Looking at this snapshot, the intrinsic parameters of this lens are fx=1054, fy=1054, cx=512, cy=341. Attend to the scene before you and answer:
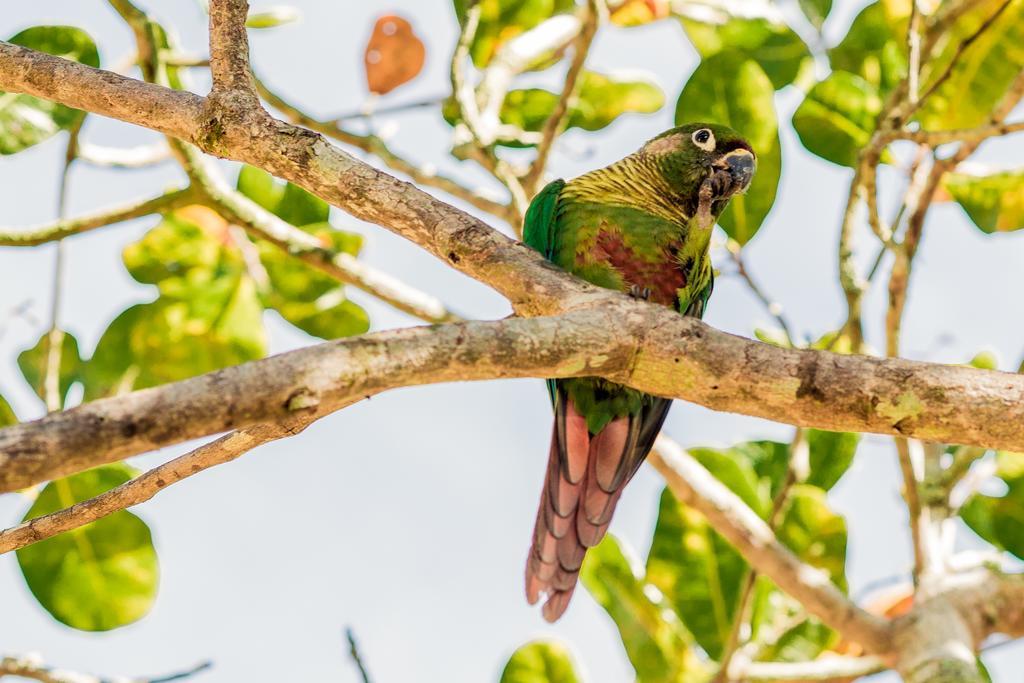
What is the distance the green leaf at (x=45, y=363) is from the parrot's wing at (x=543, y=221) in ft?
4.38

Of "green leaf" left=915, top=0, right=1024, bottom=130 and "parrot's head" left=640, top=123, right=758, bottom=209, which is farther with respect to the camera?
"green leaf" left=915, top=0, right=1024, bottom=130

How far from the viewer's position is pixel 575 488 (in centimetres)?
287

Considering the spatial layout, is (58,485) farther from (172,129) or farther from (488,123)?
(488,123)

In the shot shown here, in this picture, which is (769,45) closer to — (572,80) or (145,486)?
(572,80)

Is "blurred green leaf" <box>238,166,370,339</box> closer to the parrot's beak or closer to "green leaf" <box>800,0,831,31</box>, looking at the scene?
the parrot's beak

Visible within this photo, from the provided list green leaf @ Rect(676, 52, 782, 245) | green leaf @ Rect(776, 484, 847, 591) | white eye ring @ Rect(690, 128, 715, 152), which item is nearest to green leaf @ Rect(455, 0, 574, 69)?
green leaf @ Rect(676, 52, 782, 245)

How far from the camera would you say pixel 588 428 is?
2.91 metres

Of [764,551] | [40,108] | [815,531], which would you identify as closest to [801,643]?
[815,531]

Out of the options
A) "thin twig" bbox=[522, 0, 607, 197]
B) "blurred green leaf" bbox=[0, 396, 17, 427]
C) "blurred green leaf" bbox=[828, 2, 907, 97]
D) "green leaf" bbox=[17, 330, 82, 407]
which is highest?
"blurred green leaf" bbox=[828, 2, 907, 97]

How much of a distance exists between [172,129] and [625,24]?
85.5 inches

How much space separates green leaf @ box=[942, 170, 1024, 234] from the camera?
3.16 m

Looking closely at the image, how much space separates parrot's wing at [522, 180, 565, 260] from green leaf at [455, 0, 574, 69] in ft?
2.89

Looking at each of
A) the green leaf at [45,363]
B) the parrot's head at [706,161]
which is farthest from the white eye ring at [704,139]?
the green leaf at [45,363]

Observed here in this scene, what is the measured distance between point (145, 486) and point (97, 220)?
1344 millimetres
